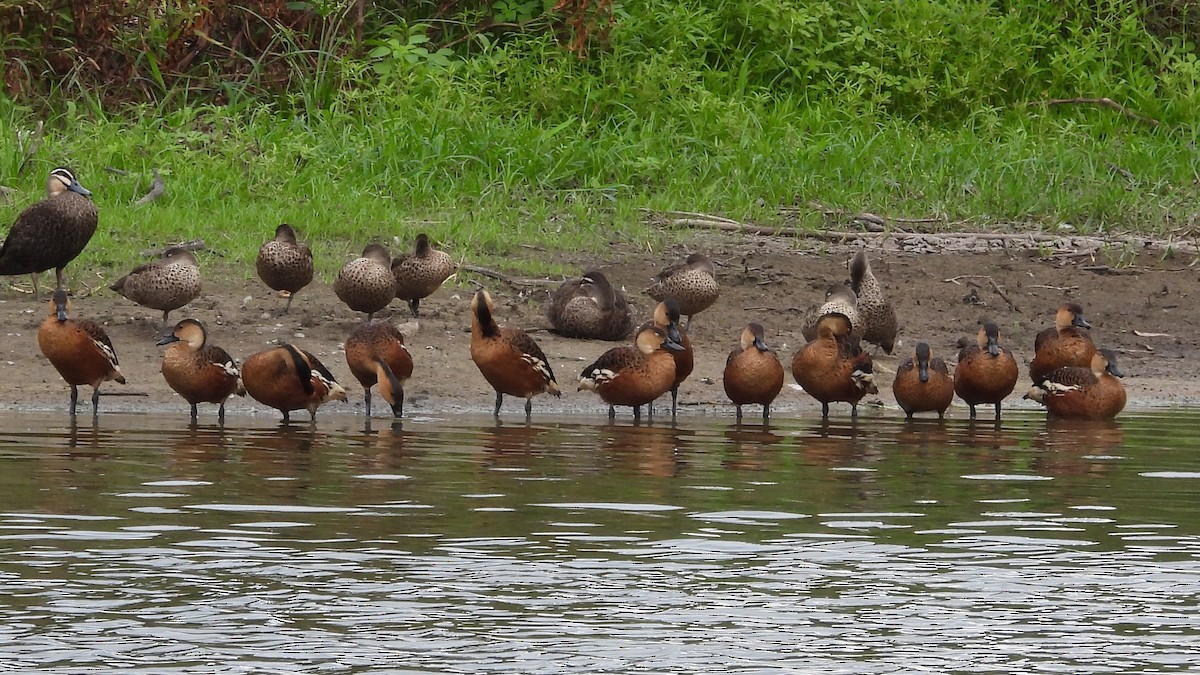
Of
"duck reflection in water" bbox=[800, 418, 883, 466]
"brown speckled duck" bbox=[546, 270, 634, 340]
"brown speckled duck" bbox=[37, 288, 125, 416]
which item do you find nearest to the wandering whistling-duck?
"duck reflection in water" bbox=[800, 418, 883, 466]

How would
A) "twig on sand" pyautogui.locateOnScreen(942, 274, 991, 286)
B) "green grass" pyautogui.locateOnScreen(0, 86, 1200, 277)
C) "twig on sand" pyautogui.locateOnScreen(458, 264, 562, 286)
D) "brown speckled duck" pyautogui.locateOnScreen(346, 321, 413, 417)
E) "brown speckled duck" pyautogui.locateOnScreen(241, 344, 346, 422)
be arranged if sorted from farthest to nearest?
"green grass" pyautogui.locateOnScreen(0, 86, 1200, 277) < "twig on sand" pyautogui.locateOnScreen(942, 274, 991, 286) < "twig on sand" pyautogui.locateOnScreen(458, 264, 562, 286) < "brown speckled duck" pyautogui.locateOnScreen(346, 321, 413, 417) < "brown speckled duck" pyautogui.locateOnScreen(241, 344, 346, 422)

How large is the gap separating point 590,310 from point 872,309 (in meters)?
1.92

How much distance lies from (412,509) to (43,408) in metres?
4.33

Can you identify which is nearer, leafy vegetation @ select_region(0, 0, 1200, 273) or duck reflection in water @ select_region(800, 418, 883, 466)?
duck reflection in water @ select_region(800, 418, 883, 466)

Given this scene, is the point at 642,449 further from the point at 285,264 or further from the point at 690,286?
the point at 285,264

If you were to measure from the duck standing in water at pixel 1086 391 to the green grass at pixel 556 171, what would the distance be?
13.6ft

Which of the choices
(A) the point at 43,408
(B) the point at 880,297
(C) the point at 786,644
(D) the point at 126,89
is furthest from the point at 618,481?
(D) the point at 126,89

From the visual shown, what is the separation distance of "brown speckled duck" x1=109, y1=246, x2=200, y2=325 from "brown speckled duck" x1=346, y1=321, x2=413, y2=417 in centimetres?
139

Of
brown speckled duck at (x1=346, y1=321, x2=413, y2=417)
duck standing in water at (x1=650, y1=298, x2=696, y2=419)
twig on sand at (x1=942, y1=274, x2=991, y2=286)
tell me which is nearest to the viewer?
brown speckled duck at (x1=346, y1=321, x2=413, y2=417)

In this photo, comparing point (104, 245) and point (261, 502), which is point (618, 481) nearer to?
point (261, 502)

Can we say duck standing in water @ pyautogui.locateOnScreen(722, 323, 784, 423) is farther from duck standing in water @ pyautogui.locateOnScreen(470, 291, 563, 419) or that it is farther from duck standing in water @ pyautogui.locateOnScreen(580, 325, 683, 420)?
duck standing in water @ pyautogui.locateOnScreen(470, 291, 563, 419)

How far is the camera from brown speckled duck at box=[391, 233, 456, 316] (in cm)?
1359

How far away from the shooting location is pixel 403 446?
10312 mm

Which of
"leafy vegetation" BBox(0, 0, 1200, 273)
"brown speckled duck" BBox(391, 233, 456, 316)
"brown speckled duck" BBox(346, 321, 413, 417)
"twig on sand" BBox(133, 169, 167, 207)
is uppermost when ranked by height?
"leafy vegetation" BBox(0, 0, 1200, 273)
